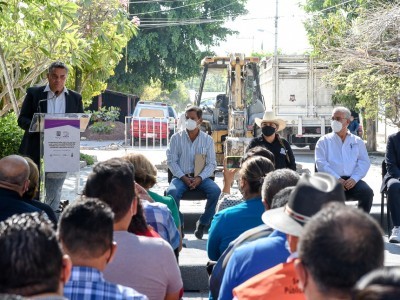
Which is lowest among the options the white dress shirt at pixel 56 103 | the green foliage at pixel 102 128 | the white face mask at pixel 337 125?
the green foliage at pixel 102 128

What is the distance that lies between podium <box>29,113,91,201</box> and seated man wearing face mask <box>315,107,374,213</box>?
11.9 feet

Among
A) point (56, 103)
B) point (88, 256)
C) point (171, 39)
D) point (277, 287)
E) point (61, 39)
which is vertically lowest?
point (277, 287)

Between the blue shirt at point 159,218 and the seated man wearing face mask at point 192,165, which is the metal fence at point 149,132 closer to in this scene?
the seated man wearing face mask at point 192,165

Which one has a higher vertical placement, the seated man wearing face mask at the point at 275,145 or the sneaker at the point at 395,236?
the seated man wearing face mask at the point at 275,145

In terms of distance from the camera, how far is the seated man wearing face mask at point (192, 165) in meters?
10.8

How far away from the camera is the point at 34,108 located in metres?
9.42

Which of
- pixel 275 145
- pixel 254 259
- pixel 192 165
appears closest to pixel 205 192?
pixel 192 165

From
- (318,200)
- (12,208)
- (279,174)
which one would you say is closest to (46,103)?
(12,208)

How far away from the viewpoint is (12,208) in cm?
597

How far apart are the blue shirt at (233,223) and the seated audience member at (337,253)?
3160mm

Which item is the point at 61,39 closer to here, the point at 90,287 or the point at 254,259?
the point at 254,259

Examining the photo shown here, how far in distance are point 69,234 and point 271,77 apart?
997 inches

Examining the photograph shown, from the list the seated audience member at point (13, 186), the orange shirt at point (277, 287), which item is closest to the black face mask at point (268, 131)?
the seated audience member at point (13, 186)

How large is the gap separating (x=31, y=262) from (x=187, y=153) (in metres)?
8.48
